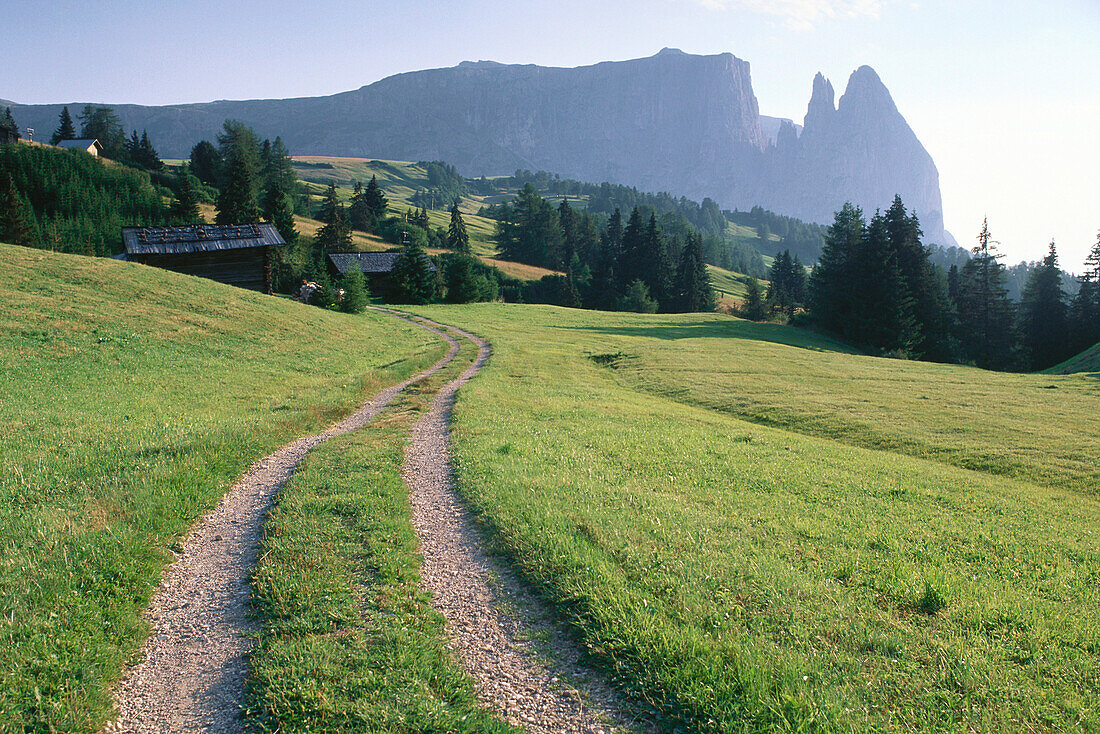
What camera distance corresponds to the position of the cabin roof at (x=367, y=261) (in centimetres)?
→ 8369

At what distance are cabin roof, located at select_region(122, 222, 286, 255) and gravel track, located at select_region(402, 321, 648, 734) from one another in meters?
56.2

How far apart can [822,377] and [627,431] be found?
2524 centimetres

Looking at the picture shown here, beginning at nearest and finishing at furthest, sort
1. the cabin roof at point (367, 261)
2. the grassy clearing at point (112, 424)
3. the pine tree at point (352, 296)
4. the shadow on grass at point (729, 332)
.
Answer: the grassy clearing at point (112, 424)
the pine tree at point (352, 296)
the shadow on grass at point (729, 332)
the cabin roof at point (367, 261)

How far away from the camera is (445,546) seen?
28.2ft

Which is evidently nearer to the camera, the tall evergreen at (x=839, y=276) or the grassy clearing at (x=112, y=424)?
the grassy clearing at (x=112, y=424)

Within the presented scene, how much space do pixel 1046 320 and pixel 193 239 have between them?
105 metres

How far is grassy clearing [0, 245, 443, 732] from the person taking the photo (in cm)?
596

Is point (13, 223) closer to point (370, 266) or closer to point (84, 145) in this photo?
point (370, 266)

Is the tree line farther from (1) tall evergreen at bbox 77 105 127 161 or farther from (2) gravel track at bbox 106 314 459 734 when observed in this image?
(1) tall evergreen at bbox 77 105 127 161

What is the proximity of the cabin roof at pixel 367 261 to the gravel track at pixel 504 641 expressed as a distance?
7639cm

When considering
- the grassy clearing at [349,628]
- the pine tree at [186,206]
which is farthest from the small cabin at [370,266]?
the grassy clearing at [349,628]

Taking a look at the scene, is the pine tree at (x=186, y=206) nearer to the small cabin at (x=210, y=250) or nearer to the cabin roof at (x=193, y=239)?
the small cabin at (x=210, y=250)

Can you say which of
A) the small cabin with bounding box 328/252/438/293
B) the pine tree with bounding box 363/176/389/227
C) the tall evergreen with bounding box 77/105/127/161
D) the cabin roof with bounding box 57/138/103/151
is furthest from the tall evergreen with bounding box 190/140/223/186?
the small cabin with bounding box 328/252/438/293

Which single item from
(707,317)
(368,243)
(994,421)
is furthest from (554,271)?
(994,421)
